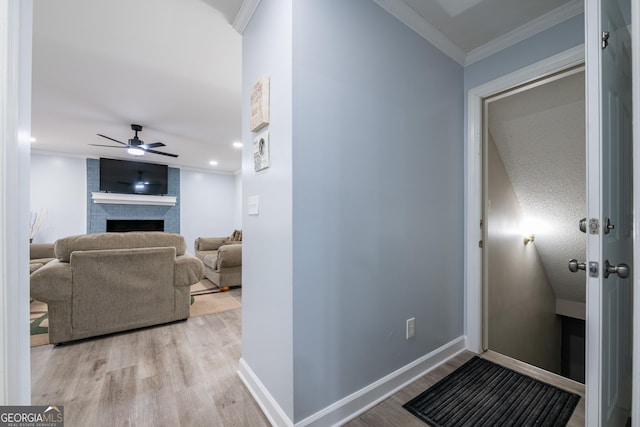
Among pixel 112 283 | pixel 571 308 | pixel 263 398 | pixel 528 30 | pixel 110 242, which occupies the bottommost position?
pixel 571 308

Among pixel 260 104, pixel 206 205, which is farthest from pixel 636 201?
pixel 206 205

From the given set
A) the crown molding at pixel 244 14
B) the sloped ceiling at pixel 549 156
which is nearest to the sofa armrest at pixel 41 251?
the crown molding at pixel 244 14

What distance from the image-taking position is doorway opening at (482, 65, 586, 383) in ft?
6.86

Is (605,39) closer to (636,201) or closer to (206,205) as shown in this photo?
(636,201)

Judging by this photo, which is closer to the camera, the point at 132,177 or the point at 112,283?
the point at 112,283

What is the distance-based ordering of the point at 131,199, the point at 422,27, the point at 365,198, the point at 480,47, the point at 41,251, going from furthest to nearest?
the point at 131,199 → the point at 41,251 → the point at 480,47 → the point at 422,27 → the point at 365,198

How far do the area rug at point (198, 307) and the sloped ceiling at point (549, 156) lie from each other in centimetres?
348

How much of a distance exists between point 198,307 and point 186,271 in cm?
73

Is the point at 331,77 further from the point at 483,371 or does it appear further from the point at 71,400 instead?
the point at 71,400

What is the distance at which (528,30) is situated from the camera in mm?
1814

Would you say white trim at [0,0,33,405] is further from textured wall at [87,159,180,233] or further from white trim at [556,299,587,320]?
textured wall at [87,159,180,233]

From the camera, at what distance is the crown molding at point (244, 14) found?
1.61 m

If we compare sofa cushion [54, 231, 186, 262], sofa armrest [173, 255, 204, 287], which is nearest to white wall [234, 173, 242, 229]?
sofa cushion [54, 231, 186, 262]

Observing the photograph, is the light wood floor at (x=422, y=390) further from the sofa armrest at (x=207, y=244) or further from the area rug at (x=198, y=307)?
the sofa armrest at (x=207, y=244)
